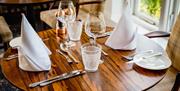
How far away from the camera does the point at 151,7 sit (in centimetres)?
249

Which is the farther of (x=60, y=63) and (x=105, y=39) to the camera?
(x=105, y=39)

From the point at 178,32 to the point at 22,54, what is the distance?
3.33ft

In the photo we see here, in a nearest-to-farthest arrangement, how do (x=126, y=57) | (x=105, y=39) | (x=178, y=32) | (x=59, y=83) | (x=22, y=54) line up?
1. (x=59, y=83)
2. (x=22, y=54)
3. (x=126, y=57)
4. (x=105, y=39)
5. (x=178, y=32)

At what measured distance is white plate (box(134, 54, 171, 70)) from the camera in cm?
120

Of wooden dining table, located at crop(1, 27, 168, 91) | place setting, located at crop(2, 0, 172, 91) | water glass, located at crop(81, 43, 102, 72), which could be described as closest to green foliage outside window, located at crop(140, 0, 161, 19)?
place setting, located at crop(2, 0, 172, 91)

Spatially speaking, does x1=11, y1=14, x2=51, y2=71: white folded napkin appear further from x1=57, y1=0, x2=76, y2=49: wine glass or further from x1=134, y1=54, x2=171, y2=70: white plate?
x1=134, y1=54, x2=171, y2=70: white plate

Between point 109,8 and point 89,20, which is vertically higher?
point 89,20

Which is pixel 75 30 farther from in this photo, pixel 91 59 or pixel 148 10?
pixel 148 10

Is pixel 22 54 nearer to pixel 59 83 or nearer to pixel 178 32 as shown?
pixel 59 83

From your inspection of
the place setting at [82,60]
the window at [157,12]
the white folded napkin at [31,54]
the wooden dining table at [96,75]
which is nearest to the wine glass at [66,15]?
the place setting at [82,60]

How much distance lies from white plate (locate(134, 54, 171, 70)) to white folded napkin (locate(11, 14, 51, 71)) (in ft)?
1.43

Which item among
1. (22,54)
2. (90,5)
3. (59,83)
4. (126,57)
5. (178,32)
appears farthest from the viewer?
(90,5)

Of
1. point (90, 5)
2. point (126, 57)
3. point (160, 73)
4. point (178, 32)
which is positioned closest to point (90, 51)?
point (126, 57)

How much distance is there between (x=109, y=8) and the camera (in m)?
2.85
